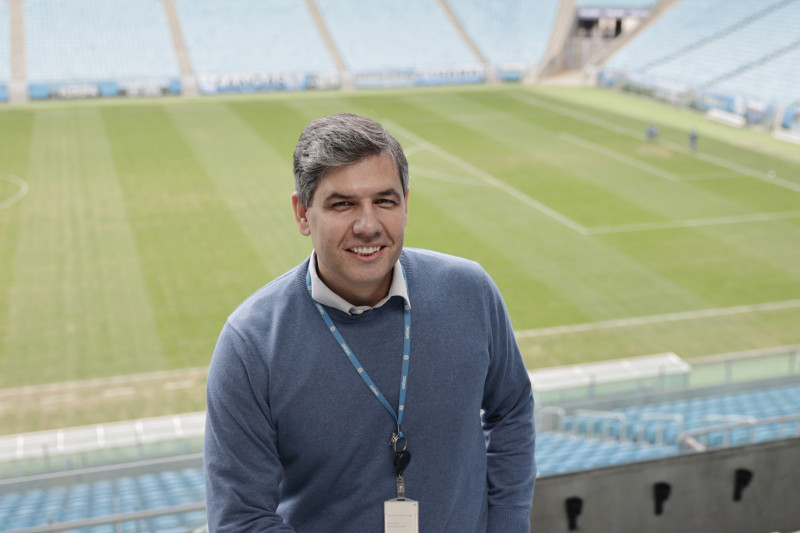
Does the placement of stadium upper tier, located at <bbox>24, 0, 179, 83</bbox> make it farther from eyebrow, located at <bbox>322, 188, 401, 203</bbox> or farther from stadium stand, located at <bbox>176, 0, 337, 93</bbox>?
eyebrow, located at <bbox>322, 188, 401, 203</bbox>

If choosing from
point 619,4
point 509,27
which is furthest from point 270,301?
point 619,4

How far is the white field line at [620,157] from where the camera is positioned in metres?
26.8

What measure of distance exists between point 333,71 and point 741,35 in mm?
19366

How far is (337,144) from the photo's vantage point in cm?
249

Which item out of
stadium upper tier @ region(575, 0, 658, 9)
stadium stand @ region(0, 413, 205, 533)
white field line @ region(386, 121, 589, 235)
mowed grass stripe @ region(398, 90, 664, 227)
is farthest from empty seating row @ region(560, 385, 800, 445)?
stadium upper tier @ region(575, 0, 658, 9)

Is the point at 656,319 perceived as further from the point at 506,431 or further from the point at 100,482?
the point at 506,431

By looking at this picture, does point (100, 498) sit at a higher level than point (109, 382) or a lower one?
higher

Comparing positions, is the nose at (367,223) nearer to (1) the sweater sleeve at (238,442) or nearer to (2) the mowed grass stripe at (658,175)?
(1) the sweater sleeve at (238,442)

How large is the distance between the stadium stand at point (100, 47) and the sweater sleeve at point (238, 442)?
40524mm

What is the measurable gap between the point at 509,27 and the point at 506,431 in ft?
169

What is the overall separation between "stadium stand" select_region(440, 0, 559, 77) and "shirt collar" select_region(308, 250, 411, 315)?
152ft

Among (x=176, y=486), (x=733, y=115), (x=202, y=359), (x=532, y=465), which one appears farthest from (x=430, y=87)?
(x=532, y=465)

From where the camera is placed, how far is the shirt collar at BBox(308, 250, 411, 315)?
2584 mm

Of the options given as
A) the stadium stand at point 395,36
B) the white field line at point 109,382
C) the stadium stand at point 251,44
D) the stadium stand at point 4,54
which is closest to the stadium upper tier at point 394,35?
the stadium stand at point 395,36
